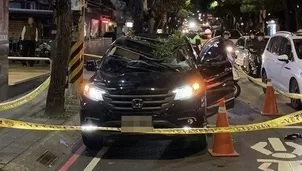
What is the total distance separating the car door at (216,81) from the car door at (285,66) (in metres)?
2.34

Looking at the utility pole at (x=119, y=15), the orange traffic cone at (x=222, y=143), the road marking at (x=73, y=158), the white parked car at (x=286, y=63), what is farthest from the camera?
the utility pole at (x=119, y=15)

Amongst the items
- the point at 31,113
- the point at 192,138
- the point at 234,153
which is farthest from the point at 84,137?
Result: the point at 31,113

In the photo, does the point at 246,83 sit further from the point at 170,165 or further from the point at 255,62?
the point at 170,165

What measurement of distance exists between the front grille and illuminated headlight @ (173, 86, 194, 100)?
0.08m

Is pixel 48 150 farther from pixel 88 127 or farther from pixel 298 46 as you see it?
pixel 298 46

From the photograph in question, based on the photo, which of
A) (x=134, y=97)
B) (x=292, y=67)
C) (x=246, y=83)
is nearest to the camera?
(x=134, y=97)

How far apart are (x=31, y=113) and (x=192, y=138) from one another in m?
4.25

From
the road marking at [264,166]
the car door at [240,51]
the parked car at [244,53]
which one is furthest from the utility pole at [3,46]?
the car door at [240,51]

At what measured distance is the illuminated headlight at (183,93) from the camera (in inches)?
306

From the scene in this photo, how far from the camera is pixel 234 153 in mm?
8297

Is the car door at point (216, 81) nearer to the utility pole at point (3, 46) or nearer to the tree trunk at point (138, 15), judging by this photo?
the utility pole at point (3, 46)

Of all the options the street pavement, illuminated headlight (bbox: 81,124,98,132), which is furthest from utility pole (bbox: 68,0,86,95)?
illuminated headlight (bbox: 81,124,98,132)

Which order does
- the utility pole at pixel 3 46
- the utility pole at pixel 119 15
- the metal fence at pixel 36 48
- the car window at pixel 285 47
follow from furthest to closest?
the utility pole at pixel 119 15 < the metal fence at pixel 36 48 < the car window at pixel 285 47 < the utility pole at pixel 3 46

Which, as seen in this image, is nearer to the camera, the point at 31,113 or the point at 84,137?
the point at 84,137
